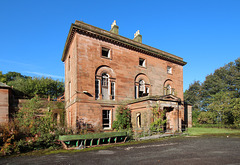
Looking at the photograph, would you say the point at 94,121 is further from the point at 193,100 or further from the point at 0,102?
the point at 193,100

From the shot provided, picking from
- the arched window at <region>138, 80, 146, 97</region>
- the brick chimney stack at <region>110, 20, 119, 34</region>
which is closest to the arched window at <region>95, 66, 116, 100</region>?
the arched window at <region>138, 80, 146, 97</region>

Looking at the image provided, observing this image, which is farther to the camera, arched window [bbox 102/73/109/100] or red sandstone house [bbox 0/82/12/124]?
arched window [bbox 102/73/109/100]

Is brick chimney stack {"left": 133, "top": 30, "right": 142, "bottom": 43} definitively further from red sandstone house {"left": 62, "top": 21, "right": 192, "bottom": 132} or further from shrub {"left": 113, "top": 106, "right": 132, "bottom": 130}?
shrub {"left": 113, "top": 106, "right": 132, "bottom": 130}

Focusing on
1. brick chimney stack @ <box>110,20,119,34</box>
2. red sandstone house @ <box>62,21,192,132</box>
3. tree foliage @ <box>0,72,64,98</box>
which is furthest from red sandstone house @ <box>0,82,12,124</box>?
tree foliage @ <box>0,72,64,98</box>

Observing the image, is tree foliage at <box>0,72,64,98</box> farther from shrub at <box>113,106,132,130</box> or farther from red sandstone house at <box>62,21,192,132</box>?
Result: shrub at <box>113,106,132,130</box>

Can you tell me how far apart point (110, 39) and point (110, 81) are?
16.1ft

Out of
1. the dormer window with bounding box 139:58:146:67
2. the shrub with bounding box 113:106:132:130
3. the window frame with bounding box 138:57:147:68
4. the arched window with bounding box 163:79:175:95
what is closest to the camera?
the shrub with bounding box 113:106:132:130

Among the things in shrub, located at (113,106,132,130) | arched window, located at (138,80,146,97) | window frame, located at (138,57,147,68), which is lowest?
shrub, located at (113,106,132,130)

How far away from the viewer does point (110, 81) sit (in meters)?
19.3

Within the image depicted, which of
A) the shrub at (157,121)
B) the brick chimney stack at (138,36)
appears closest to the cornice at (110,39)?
the brick chimney stack at (138,36)

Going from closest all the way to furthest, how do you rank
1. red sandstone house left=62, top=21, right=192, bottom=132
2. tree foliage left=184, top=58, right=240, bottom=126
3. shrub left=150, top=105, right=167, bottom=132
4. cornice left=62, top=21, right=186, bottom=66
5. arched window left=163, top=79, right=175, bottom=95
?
1. shrub left=150, top=105, right=167, bottom=132
2. red sandstone house left=62, top=21, right=192, bottom=132
3. cornice left=62, top=21, right=186, bottom=66
4. arched window left=163, top=79, right=175, bottom=95
5. tree foliage left=184, top=58, right=240, bottom=126

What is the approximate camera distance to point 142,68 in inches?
894

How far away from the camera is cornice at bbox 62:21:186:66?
58.7 feet

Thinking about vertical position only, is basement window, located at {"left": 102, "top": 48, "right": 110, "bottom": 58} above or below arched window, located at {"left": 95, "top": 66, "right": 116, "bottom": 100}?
above
